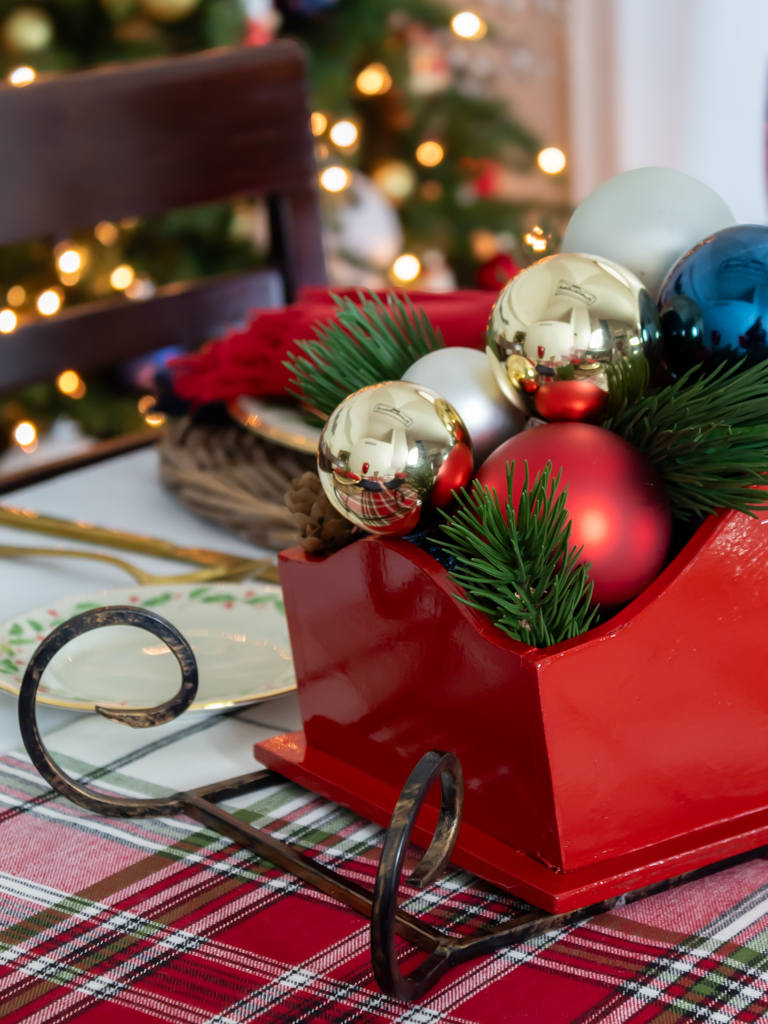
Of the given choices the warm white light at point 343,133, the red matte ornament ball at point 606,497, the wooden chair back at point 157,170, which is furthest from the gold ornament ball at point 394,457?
the warm white light at point 343,133

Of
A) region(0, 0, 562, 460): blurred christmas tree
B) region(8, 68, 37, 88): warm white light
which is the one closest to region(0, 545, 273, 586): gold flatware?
region(0, 0, 562, 460): blurred christmas tree

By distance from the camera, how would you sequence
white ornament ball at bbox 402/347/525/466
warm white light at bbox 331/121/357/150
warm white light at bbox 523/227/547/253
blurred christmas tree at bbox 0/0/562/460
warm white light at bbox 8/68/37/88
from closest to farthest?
white ornament ball at bbox 402/347/525/466 < warm white light at bbox 523/227/547/253 < warm white light at bbox 8/68/37/88 < blurred christmas tree at bbox 0/0/562/460 < warm white light at bbox 331/121/357/150

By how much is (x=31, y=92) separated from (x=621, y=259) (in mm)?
745

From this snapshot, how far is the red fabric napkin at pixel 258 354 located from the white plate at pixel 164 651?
182mm

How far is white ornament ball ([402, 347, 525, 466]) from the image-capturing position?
394 millimetres

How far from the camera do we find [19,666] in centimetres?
50

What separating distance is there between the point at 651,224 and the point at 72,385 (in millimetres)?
1892

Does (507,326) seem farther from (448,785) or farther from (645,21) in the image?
(645,21)

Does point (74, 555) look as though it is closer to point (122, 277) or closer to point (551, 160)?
point (122, 277)

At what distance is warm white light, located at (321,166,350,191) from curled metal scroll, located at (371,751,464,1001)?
216cm

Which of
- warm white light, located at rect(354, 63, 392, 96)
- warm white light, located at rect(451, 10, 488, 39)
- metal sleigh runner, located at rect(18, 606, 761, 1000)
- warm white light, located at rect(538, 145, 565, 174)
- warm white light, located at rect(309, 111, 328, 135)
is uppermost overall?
warm white light, located at rect(451, 10, 488, 39)

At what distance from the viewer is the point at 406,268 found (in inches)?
101

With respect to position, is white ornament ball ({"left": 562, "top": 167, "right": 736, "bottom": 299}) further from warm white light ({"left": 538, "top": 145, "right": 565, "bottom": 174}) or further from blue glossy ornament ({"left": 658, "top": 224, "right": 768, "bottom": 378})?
warm white light ({"left": 538, "top": 145, "right": 565, "bottom": 174})

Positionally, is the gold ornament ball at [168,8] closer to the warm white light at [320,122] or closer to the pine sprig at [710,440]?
the warm white light at [320,122]
